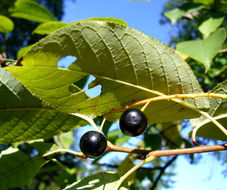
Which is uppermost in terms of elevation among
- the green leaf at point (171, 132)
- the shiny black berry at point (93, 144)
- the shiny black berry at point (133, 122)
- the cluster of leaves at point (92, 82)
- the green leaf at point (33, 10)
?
the green leaf at point (33, 10)

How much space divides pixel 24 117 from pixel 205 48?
1319 mm

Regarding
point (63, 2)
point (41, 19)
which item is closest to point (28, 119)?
point (41, 19)

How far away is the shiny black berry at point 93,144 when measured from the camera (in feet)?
2.94

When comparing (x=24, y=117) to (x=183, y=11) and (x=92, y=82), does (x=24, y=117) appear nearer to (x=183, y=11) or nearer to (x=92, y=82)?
(x=92, y=82)

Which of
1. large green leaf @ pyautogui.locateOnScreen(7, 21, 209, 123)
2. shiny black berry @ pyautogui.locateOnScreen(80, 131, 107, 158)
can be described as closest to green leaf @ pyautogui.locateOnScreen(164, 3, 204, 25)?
large green leaf @ pyautogui.locateOnScreen(7, 21, 209, 123)

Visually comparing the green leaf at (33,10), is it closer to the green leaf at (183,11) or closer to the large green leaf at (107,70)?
the green leaf at (183,11)

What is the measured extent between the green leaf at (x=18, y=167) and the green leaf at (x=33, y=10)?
67.6 inches

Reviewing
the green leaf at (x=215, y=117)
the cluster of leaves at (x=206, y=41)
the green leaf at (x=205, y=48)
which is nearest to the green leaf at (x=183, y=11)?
the cluster of leaves at (x=206, y=41)

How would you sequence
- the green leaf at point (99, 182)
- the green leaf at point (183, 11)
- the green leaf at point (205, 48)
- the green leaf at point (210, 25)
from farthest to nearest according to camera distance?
the green leaf at point (183, 11)
the green leaf at point (210, 25)
the green leaf at point (205, 48)
the green leaf at point (99, 182)

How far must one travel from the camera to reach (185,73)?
0.98m

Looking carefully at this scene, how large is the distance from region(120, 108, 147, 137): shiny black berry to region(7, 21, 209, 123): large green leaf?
12 centimetres

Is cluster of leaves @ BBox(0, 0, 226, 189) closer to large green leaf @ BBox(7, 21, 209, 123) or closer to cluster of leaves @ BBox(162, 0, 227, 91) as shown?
large green leaf @ BBox(7, 21, 209, 123)

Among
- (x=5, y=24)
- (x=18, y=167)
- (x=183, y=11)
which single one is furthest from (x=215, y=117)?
(x=5, y=24)

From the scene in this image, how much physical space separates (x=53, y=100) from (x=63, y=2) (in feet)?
73.7
